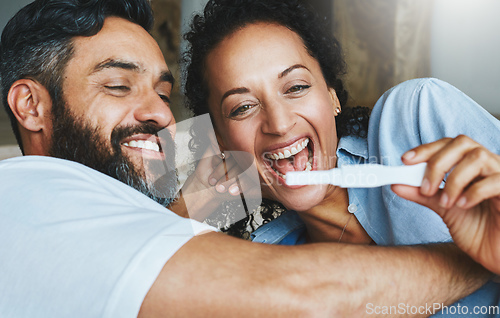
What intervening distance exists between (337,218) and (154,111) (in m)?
0.54

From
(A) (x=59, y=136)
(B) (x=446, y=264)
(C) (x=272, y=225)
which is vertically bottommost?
(C) (x=272, y=225)

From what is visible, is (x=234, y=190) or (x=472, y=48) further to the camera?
(x=472, y=48)

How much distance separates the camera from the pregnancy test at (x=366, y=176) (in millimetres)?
501

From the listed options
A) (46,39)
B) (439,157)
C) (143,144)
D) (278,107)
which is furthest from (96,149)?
(439,157)

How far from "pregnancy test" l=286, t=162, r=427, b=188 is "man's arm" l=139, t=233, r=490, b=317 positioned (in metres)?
0.10

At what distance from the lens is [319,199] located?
1.00 m

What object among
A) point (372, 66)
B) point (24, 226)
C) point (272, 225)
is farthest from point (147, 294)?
point (372, 66)

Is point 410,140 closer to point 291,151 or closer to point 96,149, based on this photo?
point 291,151

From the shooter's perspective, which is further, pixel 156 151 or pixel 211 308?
pixel 156 151

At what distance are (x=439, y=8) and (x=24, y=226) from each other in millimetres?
2036

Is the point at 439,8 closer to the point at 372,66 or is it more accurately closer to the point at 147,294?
the point at 372,66

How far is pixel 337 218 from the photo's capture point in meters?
1.08

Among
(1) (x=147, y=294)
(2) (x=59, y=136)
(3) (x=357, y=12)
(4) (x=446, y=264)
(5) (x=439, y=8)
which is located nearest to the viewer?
(1) (x=147, y=294)

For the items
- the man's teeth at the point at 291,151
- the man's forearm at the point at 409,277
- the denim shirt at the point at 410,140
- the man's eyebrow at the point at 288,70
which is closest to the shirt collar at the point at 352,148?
the denim shirt at the point at 410,140
